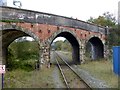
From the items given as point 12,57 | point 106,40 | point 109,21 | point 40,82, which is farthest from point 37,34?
point 109,21

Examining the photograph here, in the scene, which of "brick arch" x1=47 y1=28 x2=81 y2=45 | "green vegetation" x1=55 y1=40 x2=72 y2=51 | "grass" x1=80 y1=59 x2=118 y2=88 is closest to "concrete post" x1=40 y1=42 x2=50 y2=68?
"brick arch" x1=47 y1=28 x2=81 y2=45

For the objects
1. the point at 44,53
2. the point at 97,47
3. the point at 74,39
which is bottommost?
the point at 44,53

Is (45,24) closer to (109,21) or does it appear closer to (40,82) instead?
(40,82)

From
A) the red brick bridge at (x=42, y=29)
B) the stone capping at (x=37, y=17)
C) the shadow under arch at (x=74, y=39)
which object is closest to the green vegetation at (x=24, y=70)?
the red brick bridge at (x=42, y=29)

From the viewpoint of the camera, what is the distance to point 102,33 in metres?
35.3

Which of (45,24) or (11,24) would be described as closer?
(11,24)

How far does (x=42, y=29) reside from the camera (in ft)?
80.3

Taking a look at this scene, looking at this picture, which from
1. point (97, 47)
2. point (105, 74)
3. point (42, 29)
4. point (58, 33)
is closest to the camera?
point (105, 74)

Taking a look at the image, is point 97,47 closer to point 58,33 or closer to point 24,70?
point 58,33

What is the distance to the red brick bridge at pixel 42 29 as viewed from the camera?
2202 centimetres

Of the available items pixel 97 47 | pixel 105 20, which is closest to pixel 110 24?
pixel 105 20

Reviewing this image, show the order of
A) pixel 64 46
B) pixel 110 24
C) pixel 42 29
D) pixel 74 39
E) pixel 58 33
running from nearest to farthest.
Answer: pixel 42 29 → pixel 58 33 → pixel 74 39 → pixel 110 24 → pixel 64 46

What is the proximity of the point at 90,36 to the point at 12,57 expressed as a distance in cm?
947

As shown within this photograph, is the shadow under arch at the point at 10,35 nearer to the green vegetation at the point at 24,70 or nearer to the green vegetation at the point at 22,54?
the green vegetation at the point at 22,54
